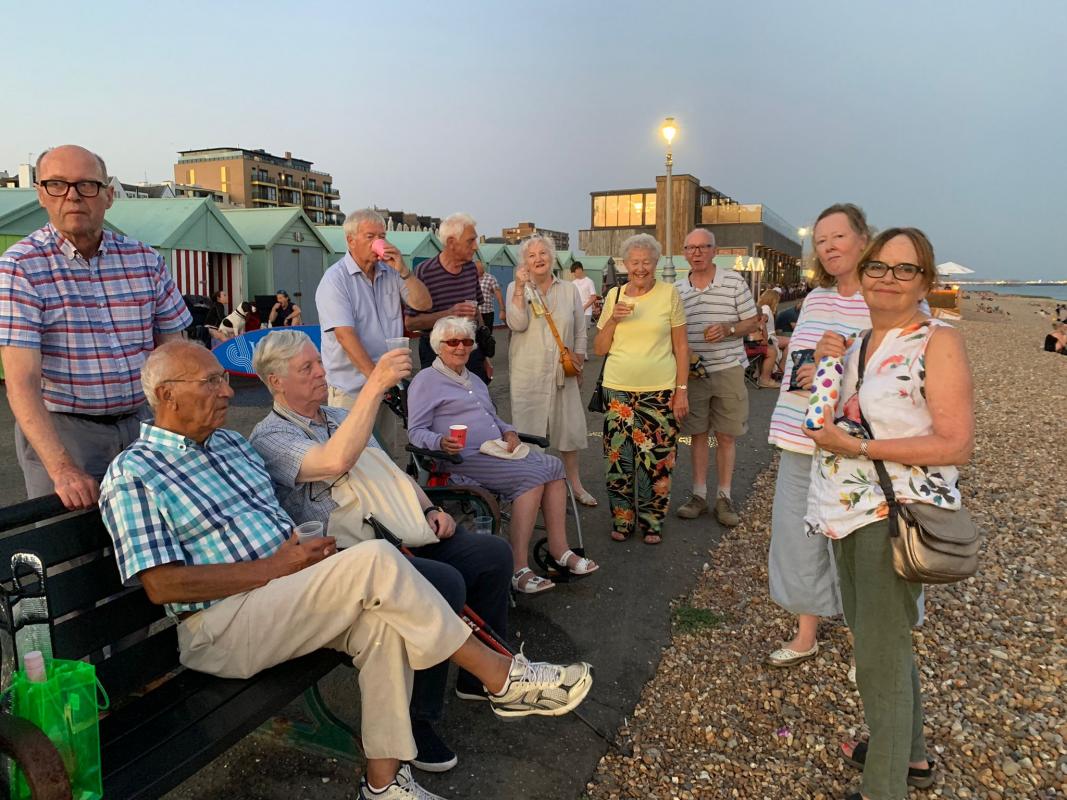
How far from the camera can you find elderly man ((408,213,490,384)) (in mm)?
4707

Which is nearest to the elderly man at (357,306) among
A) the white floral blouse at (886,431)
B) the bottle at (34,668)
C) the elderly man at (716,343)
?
the elderly man at (716,343)

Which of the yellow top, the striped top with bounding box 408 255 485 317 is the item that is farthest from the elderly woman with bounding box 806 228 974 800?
the striped top with bounding box 408 255 485 317

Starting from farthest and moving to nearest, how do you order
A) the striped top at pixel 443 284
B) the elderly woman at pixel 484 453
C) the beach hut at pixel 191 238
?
the beach hut at pixel 191 238 < the striped top at pixel 443 284 < the elderly woman at pixel 484 453

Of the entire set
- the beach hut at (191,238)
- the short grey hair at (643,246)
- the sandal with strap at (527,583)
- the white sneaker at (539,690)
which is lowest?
the sandal with strap at (527,583)

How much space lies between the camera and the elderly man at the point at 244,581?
203 centimetres

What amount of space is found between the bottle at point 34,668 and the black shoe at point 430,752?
118cm

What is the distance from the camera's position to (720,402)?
4.83 metres

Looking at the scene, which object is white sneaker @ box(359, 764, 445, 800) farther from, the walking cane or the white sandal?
the white sandal

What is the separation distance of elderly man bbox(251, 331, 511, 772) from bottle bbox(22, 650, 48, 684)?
1060 mm

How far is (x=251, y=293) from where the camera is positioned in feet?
56.8

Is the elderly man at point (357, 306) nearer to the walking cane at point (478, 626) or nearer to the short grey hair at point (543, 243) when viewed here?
the short grey hair at point (543, 243)

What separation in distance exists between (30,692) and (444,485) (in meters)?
2.21

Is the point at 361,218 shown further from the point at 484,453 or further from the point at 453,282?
the point at 484,453

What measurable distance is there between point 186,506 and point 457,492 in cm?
147
